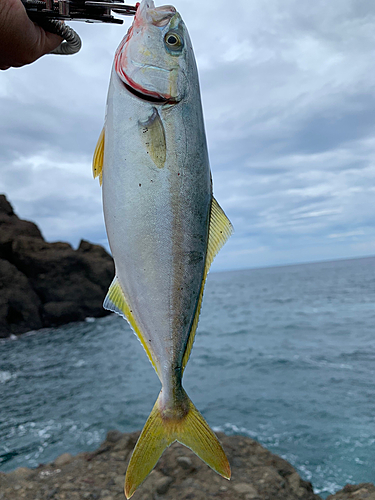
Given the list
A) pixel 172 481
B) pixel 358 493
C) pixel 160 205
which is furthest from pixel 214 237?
pixel 358 493

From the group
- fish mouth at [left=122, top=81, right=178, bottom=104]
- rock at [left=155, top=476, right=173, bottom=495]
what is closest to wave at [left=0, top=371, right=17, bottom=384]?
rock at [left=155, top=476, right=173, bottom=495]

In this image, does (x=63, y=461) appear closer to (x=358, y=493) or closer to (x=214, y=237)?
(x=358, y=493)

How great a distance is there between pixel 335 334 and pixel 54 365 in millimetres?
15937

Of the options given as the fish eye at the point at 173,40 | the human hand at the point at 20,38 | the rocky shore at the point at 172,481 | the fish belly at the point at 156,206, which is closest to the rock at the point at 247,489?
the rocky shore at the point at 172,481

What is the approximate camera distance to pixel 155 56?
185cm

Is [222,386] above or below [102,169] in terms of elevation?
below

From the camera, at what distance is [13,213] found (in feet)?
120

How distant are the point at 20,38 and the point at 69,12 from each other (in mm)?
396

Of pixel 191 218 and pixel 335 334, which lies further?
pixel 335 334

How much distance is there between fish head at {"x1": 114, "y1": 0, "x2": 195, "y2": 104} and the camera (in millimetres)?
1786

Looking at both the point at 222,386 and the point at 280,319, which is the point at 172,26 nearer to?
the point at 222,386

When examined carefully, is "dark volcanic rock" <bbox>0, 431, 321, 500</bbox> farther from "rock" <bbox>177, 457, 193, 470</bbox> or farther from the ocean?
the ocean

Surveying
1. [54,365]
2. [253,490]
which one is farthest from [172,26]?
[54,365]

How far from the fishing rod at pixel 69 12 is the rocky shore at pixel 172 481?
5049 mm
